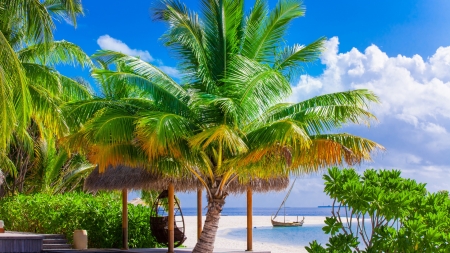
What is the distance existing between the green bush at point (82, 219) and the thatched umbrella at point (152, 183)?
0.65 meters

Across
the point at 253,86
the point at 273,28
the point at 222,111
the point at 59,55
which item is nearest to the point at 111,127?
A: the point at 222,111

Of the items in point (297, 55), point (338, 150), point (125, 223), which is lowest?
point (125, 223)

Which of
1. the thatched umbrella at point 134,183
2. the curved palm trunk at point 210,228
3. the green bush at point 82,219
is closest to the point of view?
the curved palm trunk at point 210,228

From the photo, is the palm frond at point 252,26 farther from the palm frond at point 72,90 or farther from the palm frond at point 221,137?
the palm frond at point 72,90

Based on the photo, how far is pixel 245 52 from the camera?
39.0 feet

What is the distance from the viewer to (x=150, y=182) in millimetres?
13703

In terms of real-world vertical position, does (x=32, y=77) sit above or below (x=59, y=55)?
below

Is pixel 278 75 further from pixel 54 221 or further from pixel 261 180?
pixel 54 221

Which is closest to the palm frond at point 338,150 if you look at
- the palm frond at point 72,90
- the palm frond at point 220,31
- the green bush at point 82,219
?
the palm frond at point 220,31

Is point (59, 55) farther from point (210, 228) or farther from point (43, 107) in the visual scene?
point (210, 228)

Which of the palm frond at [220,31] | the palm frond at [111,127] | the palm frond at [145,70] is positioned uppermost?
the palm frond at [220,31]

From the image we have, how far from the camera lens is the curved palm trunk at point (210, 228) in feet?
38.4

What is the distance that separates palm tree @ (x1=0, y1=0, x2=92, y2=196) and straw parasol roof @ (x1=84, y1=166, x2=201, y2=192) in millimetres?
1519

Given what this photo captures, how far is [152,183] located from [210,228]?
2.46m
